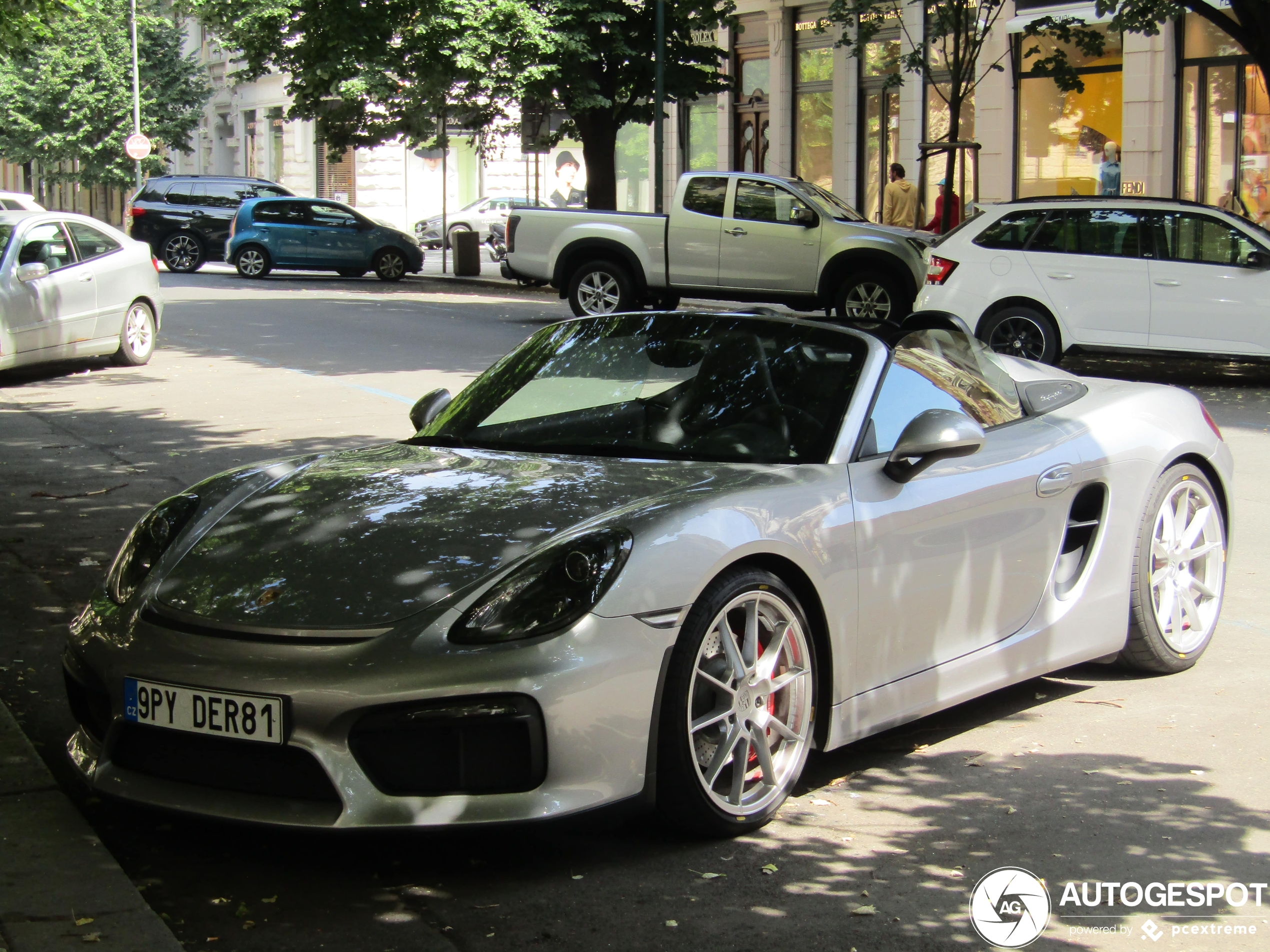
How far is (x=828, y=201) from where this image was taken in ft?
65.2

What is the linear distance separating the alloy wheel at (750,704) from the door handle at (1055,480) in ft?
3.93

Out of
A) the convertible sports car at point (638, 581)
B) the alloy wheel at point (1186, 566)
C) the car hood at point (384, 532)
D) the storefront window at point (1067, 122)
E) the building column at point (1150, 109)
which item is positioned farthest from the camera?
the storefront window at point (1067, 122)

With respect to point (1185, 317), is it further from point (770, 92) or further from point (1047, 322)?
point (770, 92)

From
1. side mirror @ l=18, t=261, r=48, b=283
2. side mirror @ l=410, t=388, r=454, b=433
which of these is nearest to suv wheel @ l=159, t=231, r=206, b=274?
side mirror @ l=18, t=261, r=48, b=283

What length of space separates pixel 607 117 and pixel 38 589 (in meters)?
22.4

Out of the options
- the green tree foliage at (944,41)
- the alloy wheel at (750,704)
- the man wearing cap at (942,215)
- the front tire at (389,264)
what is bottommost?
the alloy wheel at (750,704)

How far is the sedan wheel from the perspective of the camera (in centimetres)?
3306

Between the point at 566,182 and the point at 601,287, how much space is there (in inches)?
1021

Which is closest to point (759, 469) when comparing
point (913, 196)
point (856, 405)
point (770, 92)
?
point (856, 405)

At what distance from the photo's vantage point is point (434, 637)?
12.1ft

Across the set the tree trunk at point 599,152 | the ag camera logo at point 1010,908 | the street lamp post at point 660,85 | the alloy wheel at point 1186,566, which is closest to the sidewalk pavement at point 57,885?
the ag camera logo at point 1010,908

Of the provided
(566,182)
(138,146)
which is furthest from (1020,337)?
(138,146)

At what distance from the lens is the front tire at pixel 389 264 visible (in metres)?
31.1

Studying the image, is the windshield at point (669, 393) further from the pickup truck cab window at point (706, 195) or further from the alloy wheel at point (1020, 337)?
the pickup truck cab window at point (706, 195)
